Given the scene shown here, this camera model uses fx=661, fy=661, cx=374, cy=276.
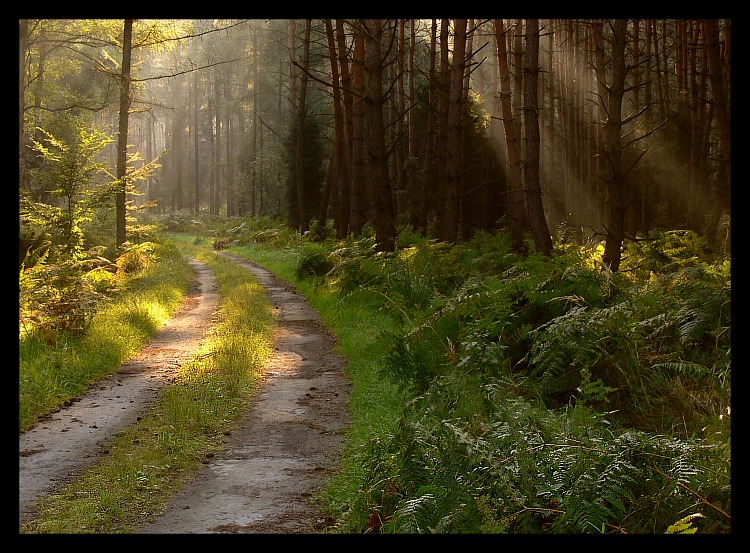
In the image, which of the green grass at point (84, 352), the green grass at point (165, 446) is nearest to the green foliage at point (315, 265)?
the green grass at point (84, 352)

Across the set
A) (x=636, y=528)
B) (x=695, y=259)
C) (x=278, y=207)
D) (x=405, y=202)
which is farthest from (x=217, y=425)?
(x=278, y=207)

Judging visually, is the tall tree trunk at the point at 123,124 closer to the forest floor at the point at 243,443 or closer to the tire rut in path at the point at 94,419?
the tire rut in path at the point at 94,419

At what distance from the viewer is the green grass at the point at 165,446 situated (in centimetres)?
434

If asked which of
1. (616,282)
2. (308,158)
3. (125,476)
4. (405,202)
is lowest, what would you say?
(125,476)

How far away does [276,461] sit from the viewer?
5.41 metres

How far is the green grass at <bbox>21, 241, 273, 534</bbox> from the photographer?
14.2ft

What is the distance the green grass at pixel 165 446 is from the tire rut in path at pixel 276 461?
18 centimetres

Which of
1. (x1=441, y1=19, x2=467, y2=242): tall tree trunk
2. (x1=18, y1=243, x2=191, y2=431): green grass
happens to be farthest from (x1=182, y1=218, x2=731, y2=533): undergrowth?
(x1=441, y1=19, x2=467, y2=242): tall tree trunk

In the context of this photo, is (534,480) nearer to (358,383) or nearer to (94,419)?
(358,383)

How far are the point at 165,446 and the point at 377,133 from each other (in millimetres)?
11226
